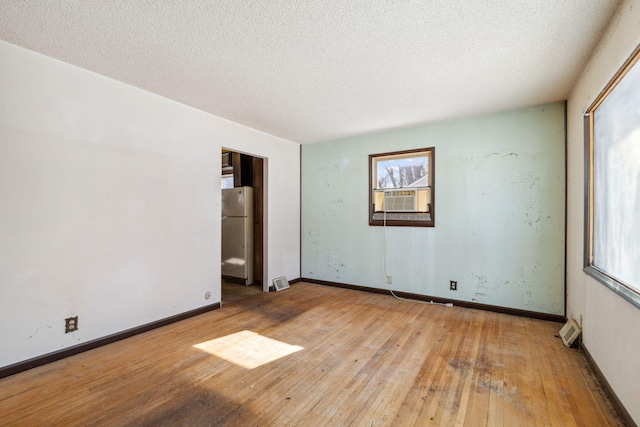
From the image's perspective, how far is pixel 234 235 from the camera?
4.93 m

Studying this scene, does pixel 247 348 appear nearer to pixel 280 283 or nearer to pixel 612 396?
pixel 280 283

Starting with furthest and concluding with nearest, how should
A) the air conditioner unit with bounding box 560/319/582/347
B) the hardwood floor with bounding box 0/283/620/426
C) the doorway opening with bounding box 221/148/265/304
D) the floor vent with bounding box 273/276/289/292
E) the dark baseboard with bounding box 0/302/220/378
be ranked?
the doorway opening with bounding box 221/148/265/304 < the floor vent with bounding box 273/276/289/292 < the air conditioner unit with bounding box 560/319/582/347 < the dark baseboard with bounding box 0/302/220/378 < the hardwood floor with bounding box 0/283/620/426

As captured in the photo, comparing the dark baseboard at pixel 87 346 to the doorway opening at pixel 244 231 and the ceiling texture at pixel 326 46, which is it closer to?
the doorway opening at pixel 244 231

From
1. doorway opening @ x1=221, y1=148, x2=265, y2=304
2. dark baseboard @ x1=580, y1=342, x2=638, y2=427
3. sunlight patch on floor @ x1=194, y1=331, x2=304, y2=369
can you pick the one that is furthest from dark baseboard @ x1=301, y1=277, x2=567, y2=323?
sunlight patch on floor @ x1=194, y1=331, x2=304, y2=369

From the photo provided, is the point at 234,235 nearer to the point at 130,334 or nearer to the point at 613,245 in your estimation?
the point at 130,334

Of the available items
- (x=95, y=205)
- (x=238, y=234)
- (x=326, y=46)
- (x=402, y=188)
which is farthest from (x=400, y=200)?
(x=95, y=205)

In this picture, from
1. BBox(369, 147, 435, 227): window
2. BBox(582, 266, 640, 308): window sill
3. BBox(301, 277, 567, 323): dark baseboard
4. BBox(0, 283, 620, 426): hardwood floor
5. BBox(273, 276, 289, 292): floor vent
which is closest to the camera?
BBox(582, 266, 640, 308): window sill

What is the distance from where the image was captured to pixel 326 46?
2.09m

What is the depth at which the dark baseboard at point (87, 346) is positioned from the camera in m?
2.10

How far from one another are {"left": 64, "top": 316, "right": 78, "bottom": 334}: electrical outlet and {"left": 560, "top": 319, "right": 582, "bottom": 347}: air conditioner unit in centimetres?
421

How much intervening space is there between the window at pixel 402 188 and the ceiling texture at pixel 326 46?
988mm

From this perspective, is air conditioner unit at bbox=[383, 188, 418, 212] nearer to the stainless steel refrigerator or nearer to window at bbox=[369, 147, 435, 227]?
window at bbox=[369, 147, 435, 227]

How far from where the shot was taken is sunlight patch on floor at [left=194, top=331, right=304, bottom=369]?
2320mm

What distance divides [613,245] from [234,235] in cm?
456
